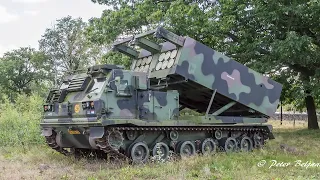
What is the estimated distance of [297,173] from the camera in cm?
873

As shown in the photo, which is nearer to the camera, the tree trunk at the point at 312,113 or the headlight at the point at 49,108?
the headlight at the point at 49,108

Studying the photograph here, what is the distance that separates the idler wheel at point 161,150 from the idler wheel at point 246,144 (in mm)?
3129

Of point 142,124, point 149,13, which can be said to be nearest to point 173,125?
point 142,124

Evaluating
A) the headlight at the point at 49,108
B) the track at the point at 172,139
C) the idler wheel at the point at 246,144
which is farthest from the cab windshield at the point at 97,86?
the idler wheel at the point at 246,144

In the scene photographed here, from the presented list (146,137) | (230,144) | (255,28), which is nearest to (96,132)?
(146,137)

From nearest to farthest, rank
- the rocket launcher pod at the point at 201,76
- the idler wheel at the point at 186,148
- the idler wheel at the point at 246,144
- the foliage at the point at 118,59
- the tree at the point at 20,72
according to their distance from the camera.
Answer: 1. the rocket launcher pod at the point at 201,76
2. the idler wheel at the point at 186,148
3. the idler wheel at the point at 246,144
4. the foliage at the point at 118,59
5. the tree at the point at 20,72

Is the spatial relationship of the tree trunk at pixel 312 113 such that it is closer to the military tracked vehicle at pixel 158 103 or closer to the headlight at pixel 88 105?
the military tracked vehicle at pixel 158 103

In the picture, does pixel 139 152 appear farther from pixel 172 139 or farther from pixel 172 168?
pixel 172 168

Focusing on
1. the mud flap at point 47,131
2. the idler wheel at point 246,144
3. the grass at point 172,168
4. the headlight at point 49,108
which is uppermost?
the headlight at point 49,108

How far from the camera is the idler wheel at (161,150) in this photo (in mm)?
10815

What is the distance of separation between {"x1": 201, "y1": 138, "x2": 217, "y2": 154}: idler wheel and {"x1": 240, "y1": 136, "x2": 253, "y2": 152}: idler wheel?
1.26m

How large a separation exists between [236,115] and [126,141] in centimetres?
481

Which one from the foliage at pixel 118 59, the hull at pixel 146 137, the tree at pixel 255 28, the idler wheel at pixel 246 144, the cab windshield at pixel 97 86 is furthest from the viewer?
the foliage at pixel 118 59

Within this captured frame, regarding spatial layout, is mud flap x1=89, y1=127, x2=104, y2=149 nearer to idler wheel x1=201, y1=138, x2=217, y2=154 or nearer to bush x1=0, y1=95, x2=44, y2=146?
idler wheel x1=201, y1=138, x2=217, y2=154
